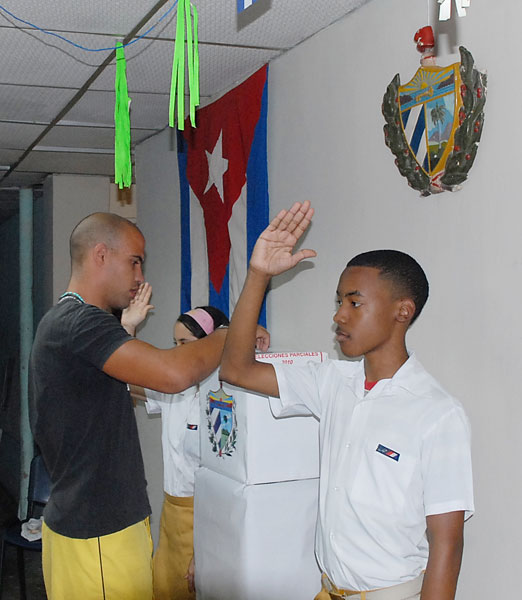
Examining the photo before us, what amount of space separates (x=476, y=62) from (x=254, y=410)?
1113 millimetres

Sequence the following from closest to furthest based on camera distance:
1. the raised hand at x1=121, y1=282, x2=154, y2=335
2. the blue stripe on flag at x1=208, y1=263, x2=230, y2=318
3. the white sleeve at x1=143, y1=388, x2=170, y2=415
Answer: the raised hand at x1=121, y1=282, x2=154, y2=335, the white sleeve at x1=143, y1=388, x2=170, y2=415, the blue stripe on flag at x1=208, y1=263, x2=230, y2=318

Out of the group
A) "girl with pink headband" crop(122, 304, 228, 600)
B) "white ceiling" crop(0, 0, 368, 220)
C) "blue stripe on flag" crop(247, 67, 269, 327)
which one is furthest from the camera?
"blue stripe on flag" crop(247, 67, 269, 327)

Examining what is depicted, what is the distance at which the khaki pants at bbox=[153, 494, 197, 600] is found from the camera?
2.80 metres

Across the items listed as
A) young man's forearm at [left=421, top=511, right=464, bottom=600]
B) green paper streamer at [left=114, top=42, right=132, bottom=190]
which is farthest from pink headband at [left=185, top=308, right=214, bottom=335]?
young man's forearm at [left=421, top=511, right=464, bottom=600]

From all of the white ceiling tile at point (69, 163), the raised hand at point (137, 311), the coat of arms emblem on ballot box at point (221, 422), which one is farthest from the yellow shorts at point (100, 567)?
the white ceiling tile at point (69, 163)

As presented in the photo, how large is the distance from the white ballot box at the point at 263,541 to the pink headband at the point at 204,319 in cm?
61

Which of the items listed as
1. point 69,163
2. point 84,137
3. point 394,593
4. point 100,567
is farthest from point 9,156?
point 394,593

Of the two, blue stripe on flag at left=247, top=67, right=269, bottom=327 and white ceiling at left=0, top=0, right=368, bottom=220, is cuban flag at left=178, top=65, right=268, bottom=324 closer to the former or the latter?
blue stripe on flag at left=247, top=67, right=269, bottom=327

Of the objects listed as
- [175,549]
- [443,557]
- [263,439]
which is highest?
[263,439]

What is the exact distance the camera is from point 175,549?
285 cm

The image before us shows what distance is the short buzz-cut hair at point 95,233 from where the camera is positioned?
2.21m

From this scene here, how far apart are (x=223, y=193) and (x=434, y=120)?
1.54 m

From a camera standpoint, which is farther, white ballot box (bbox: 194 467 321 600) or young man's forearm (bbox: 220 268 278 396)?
white ballot box (bbox: 194 467 321 600)

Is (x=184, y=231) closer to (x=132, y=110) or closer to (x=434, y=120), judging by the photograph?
(x=132, y=110)
